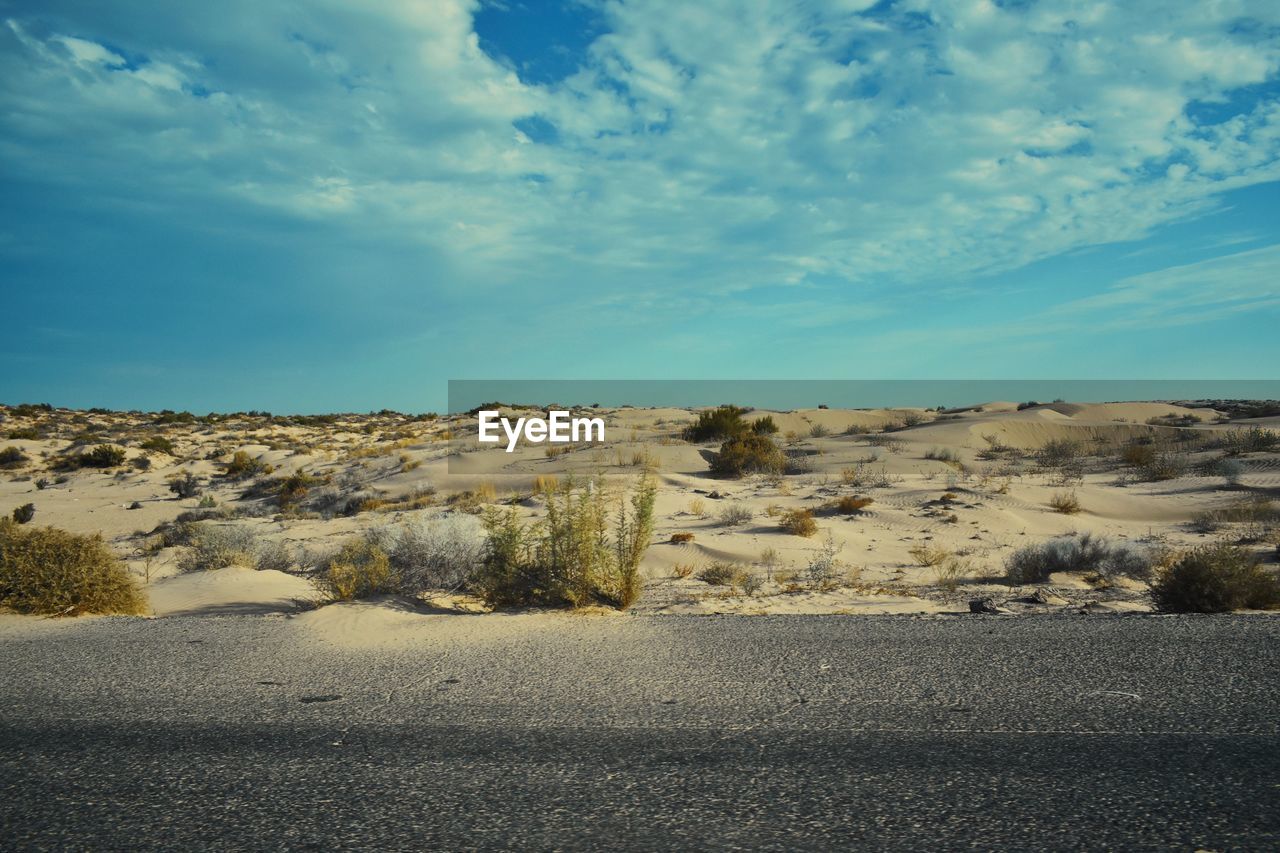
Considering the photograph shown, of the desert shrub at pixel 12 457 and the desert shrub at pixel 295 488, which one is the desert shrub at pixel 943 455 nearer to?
the desert shrub at pixel 295 488

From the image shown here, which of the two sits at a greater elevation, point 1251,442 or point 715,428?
point 715,428

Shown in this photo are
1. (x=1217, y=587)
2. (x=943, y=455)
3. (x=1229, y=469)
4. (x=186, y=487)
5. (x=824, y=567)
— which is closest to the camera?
(x=1217, y=587)

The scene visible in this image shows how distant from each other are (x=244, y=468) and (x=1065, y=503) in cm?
2800

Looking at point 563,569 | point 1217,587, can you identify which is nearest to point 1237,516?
point 1217,587

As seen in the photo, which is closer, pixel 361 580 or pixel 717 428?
pixel 361 580

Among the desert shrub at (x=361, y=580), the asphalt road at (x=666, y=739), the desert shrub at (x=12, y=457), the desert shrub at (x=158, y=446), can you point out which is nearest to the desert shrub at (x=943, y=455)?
the asphalt road at (x=666, y=739)

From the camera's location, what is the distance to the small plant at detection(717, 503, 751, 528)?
16.0 meters

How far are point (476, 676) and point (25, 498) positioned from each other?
28.5 m

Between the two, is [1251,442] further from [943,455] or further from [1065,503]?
[1065,503]

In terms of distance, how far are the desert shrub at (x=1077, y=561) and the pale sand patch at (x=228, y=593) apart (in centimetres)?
945

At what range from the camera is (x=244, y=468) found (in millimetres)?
31062

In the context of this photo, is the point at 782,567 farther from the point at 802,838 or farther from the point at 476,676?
the point at 802,838

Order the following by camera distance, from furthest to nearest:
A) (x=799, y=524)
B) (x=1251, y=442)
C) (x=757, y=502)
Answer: (x=1251, y=442), (x=757, y=502), (x=799, y=524)

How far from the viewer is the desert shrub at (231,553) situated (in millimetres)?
12281
